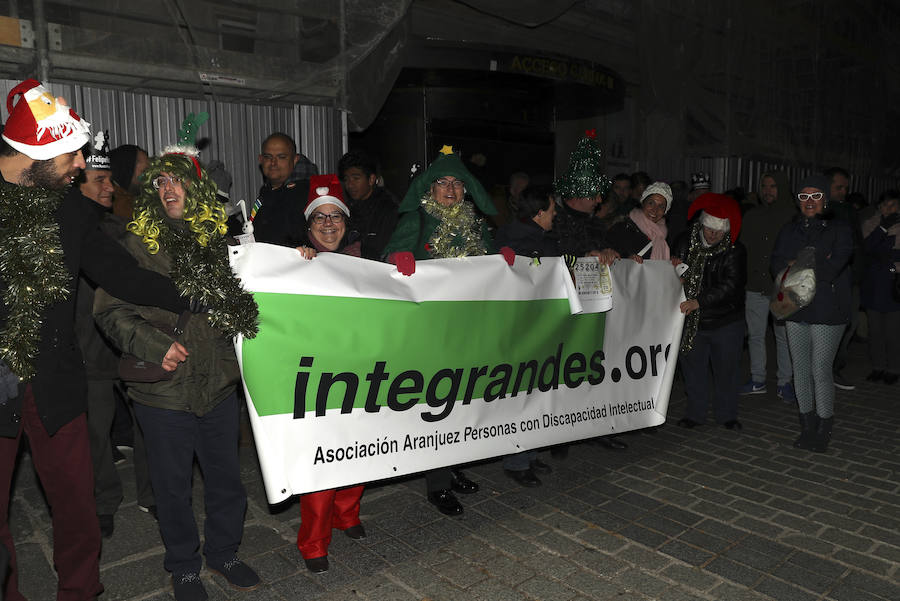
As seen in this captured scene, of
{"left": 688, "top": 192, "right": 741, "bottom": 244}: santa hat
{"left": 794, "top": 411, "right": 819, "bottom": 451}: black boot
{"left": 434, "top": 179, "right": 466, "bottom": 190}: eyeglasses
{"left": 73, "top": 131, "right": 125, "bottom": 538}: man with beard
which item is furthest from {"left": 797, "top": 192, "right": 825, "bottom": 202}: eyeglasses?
{"left": 73, "top": 131, "right": 125, "bottom": 538}: man with beard

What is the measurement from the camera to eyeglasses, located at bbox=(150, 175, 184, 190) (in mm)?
3139

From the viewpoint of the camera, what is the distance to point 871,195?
691 inches

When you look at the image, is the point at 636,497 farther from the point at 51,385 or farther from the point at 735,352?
the point at 51,385

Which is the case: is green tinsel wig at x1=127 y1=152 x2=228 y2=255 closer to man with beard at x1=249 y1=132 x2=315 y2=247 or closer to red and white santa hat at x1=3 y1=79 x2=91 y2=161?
red and white santa hat at x1=3 y1=79 x2=91 y2=161

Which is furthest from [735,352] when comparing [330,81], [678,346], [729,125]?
[729,125]

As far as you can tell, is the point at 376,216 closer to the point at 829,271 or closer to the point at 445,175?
the point at 445,175

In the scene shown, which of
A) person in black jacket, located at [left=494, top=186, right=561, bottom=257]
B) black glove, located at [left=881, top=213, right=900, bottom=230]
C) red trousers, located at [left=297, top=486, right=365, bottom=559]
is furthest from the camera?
black glove, located at [left=881, top=213, right=900, bottom=230]

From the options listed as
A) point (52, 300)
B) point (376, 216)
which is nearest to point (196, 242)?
point (52, 300)

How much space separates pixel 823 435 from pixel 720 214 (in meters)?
1.97

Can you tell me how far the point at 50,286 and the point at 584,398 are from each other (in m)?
3.42

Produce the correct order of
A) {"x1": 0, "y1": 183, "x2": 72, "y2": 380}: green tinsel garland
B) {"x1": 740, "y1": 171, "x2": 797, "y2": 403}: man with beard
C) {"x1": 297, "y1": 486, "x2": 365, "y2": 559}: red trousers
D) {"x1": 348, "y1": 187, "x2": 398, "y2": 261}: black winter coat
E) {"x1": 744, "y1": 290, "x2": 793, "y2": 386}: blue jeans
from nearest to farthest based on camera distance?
{"x1": 0, "y1": 183, "x2": 72, "y2": 380}: green tinsel garland < {"x1": 297, "y1": 486, "x2": 365, "y2": 559}: red trousers < {"x1": 348, "y1": 187, "x2": 398, "y2": 261}: black winter coat < {"x1": 740, "y1": 171, "x2": 797, "y2": 403}: man with beard < {"x1": 744, "y1": 290, "x2": 793, "y2": 386}: blue jeans

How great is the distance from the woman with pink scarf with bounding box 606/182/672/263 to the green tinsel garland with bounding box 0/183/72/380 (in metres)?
4.50

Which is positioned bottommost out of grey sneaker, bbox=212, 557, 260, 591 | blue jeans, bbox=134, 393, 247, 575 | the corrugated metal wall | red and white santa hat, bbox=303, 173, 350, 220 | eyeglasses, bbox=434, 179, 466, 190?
grey sneaker, bbox=212, 557, 260, 591

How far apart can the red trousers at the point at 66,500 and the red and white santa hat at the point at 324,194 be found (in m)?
1.62
